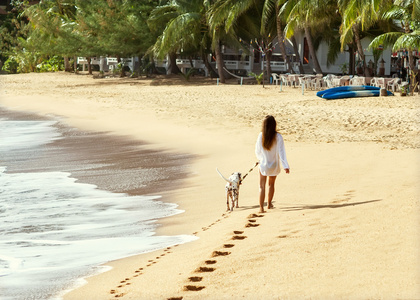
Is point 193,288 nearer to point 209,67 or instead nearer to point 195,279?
point 195,279

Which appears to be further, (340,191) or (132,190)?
(132,190)

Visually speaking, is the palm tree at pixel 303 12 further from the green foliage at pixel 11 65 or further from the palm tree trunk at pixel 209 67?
the green foliage at pixel 11 65

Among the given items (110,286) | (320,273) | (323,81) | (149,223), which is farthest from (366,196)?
(323,81)

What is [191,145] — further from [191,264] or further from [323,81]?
[323,81]

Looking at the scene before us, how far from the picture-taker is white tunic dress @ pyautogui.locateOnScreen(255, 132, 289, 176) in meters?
8.60

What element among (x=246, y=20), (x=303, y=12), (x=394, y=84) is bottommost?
(x=394, y=84)

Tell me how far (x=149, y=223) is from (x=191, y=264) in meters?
2.76

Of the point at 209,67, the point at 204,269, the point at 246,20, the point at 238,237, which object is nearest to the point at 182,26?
the point at 246,20

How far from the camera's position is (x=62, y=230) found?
344 inches

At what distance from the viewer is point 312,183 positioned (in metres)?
10.6

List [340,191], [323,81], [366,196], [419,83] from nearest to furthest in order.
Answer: [366,196] < [340,191] < [419,83] < [323,81]

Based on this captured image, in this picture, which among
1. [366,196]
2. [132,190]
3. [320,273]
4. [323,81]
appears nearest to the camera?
[320,273]

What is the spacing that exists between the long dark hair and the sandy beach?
87cm

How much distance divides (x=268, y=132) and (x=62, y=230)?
2.96 metres
